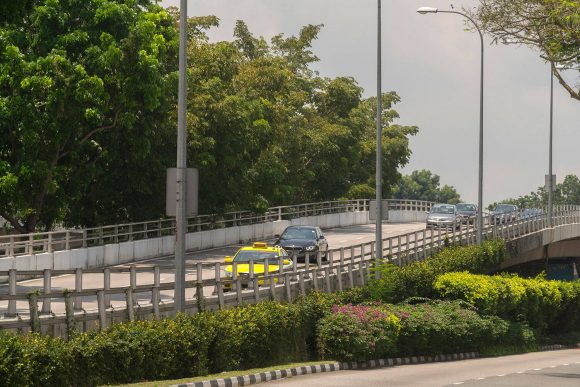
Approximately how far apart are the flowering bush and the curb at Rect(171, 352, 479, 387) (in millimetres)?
236

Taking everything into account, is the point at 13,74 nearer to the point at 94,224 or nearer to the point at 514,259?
the point at 94,224

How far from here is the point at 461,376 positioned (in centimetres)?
3259

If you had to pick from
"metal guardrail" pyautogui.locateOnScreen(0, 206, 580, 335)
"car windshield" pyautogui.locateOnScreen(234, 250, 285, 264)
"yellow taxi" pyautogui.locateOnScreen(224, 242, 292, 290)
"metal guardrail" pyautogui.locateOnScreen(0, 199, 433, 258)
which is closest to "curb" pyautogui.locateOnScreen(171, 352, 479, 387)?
"metal guardrail" pyautogui.locateOnScreen(0, 206, 580, 335)

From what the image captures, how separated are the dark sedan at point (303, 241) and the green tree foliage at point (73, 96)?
687cm

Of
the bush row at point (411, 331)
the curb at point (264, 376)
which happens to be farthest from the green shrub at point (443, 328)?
the curb at point (264, 376)

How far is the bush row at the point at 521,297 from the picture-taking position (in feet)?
161

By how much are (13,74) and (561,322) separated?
87.3ft

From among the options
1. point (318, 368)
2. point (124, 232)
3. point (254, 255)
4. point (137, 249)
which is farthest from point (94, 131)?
point (318, 368)

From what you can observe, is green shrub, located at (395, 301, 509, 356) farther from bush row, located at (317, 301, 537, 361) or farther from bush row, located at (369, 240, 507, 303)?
bush row, located at (369, 240, 507, 303)

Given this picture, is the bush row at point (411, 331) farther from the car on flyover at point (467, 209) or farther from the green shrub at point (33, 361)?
the car on flyover at point (467, 209)

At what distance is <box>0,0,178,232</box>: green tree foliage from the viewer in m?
50.6

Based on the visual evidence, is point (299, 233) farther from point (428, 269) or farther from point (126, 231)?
point (126, 231)

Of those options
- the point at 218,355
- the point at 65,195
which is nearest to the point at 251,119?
the point at 65,195

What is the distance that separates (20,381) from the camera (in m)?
21.8
